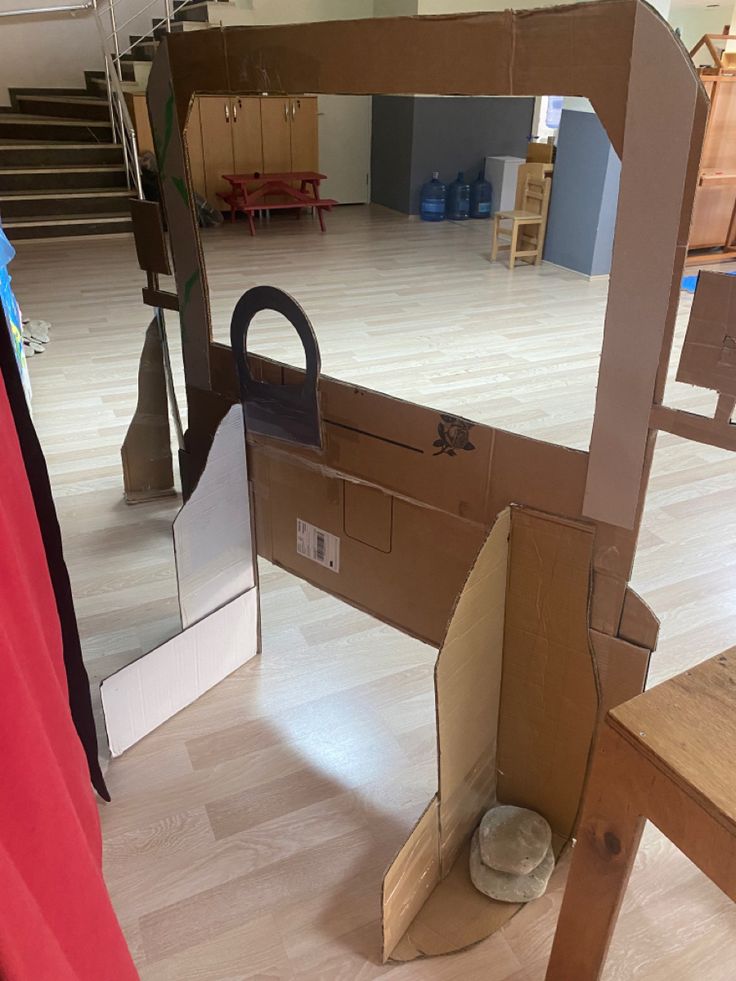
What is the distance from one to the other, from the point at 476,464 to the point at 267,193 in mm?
5744

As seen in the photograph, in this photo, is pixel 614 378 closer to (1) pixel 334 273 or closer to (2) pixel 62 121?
(1) pixel 334 273

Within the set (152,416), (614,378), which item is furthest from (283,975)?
(152,416)

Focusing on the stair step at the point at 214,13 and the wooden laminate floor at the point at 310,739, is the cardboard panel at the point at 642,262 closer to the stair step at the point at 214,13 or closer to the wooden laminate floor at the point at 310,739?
the wooden laminate floor at the point at 310,739

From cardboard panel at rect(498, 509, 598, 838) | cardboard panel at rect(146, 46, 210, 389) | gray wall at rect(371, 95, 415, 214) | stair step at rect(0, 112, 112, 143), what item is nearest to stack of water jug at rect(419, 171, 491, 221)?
gray wall at rect(371, 95, 415, 214)

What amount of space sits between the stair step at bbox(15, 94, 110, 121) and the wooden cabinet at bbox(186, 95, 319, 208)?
811 millimetres

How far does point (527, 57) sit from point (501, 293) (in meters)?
4.02

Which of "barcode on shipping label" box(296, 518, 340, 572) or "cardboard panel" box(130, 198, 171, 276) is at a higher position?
"cardboard panel" box(130, 198, 171, 276)

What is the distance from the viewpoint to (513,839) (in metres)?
1.18

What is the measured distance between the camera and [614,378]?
2.82 feet

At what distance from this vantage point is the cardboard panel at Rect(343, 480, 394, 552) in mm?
1216

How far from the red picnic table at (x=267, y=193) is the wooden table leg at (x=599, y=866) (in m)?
5.71

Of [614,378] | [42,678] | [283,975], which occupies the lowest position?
[283,975]

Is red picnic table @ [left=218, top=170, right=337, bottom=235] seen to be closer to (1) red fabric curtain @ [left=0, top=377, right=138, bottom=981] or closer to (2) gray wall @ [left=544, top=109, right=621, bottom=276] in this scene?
(2) gray wall @ [left=544, top=109, right=621, bottom=276]

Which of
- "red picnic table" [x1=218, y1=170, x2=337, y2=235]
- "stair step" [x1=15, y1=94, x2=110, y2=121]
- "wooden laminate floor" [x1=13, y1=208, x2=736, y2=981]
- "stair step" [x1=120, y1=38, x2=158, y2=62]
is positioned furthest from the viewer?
"stair step" [x1=120, y1=38, x2=158, y2=62]
